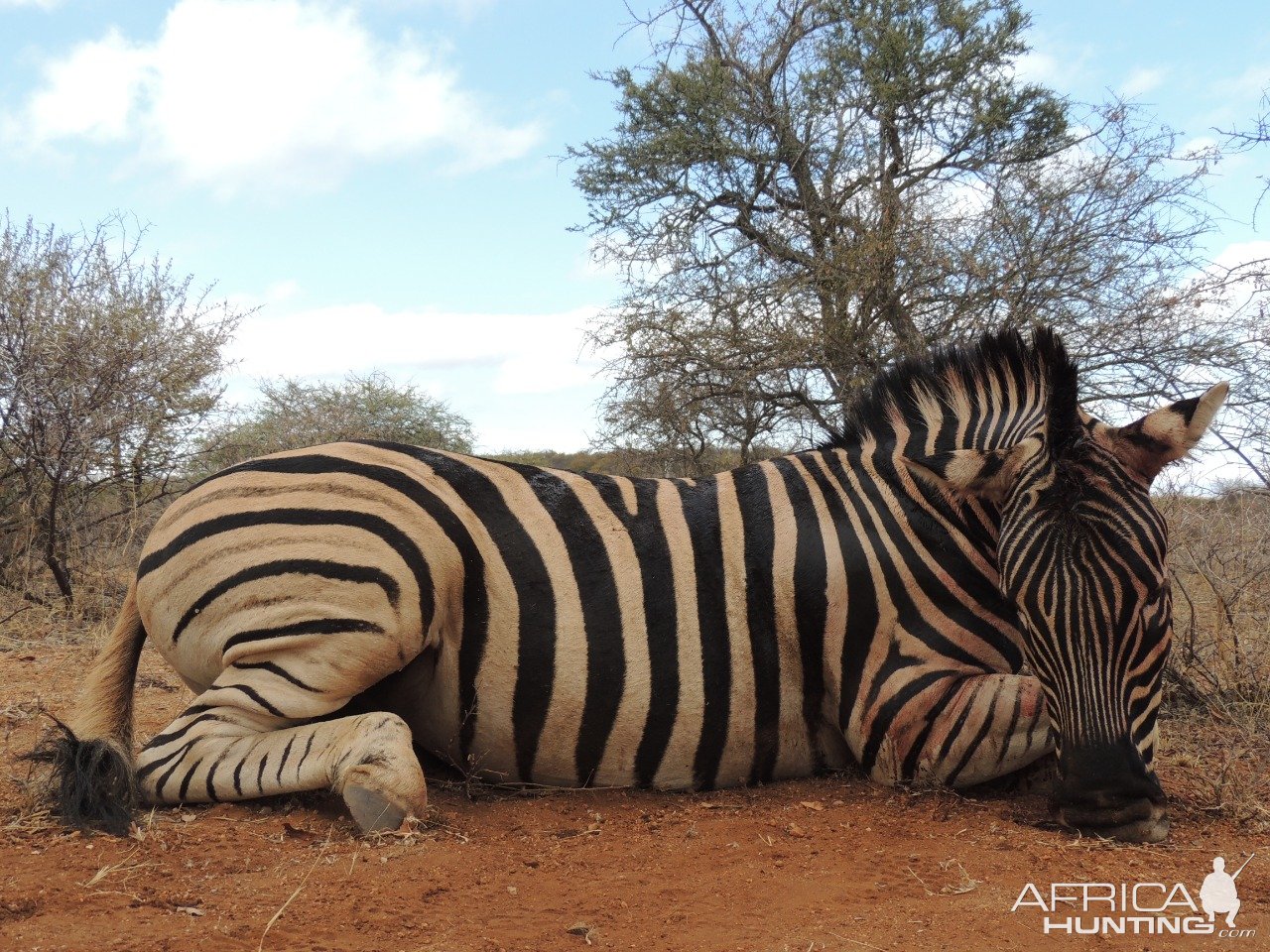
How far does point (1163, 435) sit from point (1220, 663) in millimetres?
2330

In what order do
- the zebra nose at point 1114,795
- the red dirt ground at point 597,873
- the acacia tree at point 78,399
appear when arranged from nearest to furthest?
the red dirt ground at point 597,873
the zebra nose at point 1114,795
the acacia tree at point 78,399

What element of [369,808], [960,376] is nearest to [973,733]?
[960,376]

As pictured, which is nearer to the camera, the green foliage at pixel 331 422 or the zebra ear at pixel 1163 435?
the zebra ear at pixel 1163 435

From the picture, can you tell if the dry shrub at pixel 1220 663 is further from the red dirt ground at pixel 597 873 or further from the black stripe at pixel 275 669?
the black stripe at pixel 275 669

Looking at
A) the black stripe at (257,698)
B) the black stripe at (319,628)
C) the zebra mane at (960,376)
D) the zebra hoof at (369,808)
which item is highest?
the zebra mane at (960,376)

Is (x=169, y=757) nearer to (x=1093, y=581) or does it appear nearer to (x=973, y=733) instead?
(x=973, y=733)

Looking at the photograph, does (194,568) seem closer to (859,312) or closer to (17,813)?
(17,813)

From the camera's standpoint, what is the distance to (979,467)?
11.6ft

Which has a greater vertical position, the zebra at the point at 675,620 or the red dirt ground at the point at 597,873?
the zebra at the point at 675,620

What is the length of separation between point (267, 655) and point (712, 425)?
361 inches

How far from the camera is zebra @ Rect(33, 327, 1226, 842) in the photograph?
3242mm

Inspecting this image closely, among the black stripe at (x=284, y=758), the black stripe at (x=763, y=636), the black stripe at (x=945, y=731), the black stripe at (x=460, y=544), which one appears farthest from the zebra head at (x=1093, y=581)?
the black stripe at (x=284, y=758)

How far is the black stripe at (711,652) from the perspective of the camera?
379 centimetres

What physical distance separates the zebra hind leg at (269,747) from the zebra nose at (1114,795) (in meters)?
2.05
